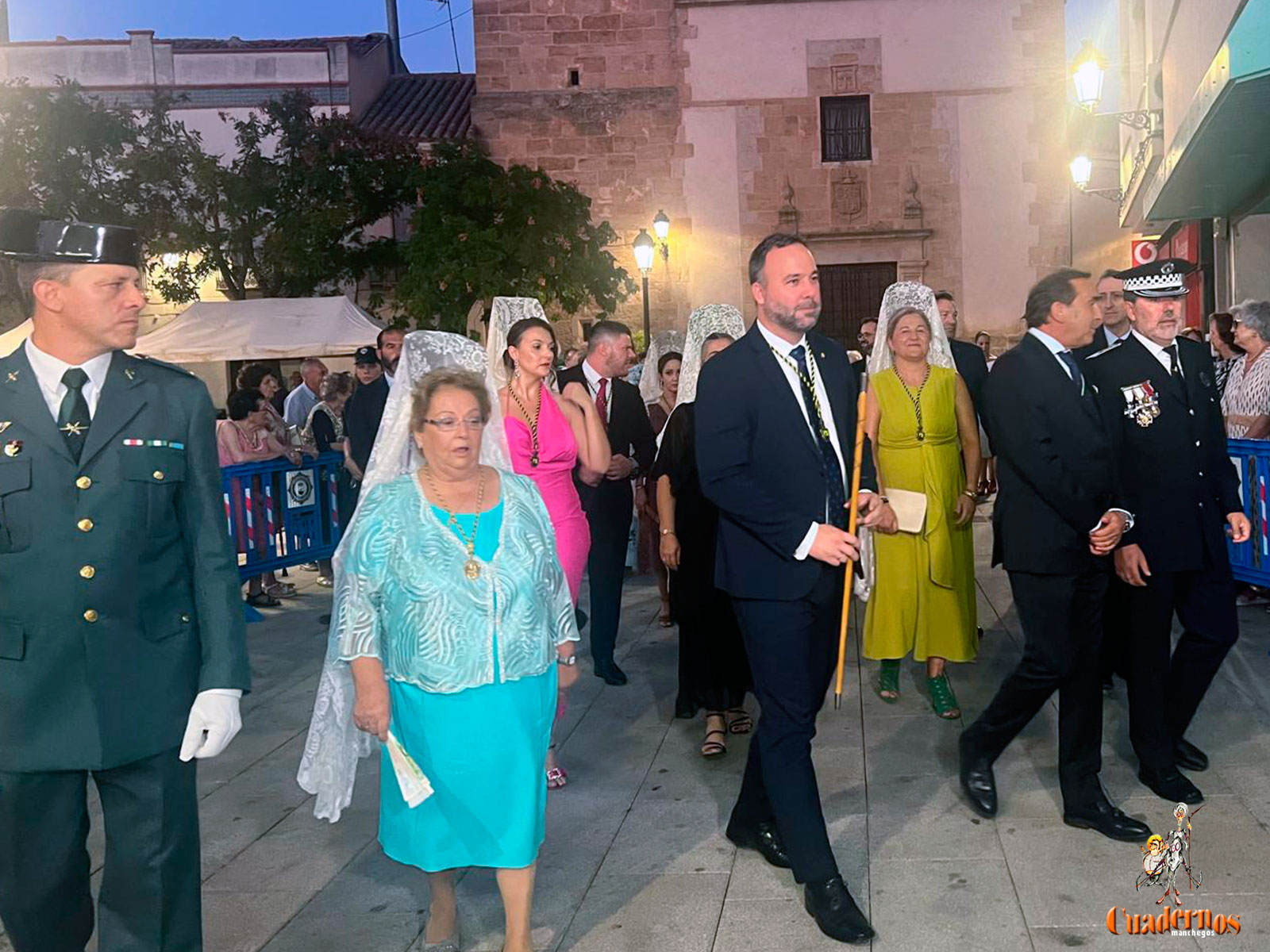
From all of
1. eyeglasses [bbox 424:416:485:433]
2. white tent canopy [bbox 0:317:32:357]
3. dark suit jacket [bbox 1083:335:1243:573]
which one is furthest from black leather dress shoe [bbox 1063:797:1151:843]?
white tent canopy [bbox 0:317:32:357]

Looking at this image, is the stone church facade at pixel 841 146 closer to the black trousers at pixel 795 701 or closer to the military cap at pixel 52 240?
the black trousers at pixel 795 701

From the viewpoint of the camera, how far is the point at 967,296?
26.7 m

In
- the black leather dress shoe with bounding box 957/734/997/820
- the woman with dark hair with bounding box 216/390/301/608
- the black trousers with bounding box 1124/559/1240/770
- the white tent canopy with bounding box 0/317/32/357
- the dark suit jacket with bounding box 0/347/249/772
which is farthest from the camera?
the woman with dark hair with bounding box 216/390/301/608

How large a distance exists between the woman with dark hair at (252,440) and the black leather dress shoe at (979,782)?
272 inches

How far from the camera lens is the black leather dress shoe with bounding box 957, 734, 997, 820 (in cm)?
504

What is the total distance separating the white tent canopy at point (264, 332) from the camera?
20.3 metres

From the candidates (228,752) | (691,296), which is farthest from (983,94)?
(228,752)

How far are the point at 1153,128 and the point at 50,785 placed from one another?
1669cm

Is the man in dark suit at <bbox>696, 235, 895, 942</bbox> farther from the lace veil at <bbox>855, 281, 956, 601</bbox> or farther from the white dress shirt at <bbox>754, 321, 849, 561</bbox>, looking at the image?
the lace veil at <bbox>855, 281, 956, 601</bbox>

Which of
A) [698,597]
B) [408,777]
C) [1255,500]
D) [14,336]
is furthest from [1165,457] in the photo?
[14,336]

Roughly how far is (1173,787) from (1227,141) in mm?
7995

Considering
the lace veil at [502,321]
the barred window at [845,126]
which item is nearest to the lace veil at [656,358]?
the lace veil at [502,321]

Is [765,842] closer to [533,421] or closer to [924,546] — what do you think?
[533,421]

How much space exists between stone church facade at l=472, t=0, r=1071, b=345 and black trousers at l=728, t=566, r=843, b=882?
2254 centimetres
